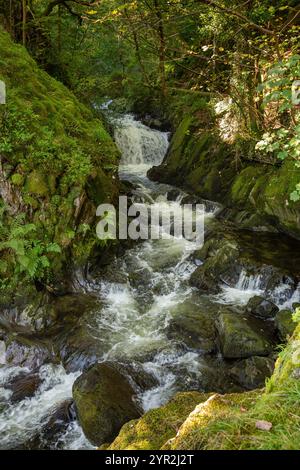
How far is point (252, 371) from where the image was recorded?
5938 mm

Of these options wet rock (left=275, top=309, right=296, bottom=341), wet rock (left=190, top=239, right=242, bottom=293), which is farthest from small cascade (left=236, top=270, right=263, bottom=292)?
wet rock (left=275, top=309, right=296, bottom=341)

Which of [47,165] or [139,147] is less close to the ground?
[139,147]

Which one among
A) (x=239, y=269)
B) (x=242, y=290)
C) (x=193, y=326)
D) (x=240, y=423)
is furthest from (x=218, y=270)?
(x=240, y=423)

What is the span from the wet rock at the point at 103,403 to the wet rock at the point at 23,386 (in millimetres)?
1171

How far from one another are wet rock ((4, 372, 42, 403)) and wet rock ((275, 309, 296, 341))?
435 centimetres

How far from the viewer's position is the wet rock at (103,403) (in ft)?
16.5

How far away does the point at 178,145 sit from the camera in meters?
14.8

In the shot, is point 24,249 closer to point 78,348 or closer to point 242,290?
point 78,348

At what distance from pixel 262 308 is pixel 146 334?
93.7 inches

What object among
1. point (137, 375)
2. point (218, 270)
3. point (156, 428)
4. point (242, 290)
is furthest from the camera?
point (218, 270)

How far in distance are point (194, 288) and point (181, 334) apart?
5.72ft

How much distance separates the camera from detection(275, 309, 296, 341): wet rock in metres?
6.63

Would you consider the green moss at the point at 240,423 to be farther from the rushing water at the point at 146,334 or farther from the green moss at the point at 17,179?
the green moss at the point at 17,179

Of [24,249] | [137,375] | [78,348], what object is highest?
[24,249]
